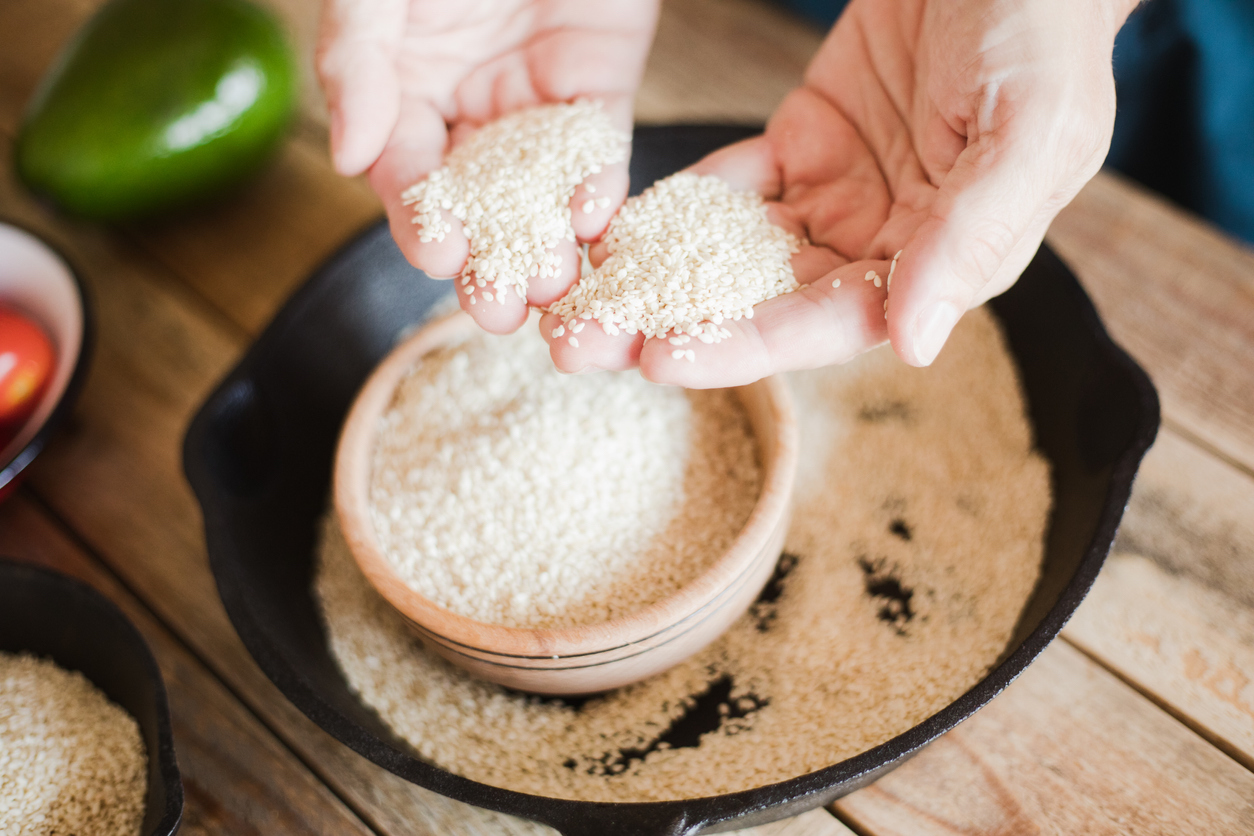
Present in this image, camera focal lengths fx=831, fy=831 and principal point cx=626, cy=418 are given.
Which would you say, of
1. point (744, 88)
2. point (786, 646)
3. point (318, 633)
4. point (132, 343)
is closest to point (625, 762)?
point (786, 646)

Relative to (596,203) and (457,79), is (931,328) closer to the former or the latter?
(596,203)

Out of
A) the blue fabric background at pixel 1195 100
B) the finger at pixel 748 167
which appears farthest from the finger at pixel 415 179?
the blue fabric background at pixel 1195 100

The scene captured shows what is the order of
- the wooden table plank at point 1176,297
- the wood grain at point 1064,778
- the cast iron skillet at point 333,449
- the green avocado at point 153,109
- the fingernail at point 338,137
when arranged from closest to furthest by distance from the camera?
the cast iron skillet at point 333,449, the wood grain at point 1064,778, the fingernail at point 338,137, the wooden table plank at point 1176,297, the green avocado at point 153,109

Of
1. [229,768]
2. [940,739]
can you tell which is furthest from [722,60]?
[229,768]

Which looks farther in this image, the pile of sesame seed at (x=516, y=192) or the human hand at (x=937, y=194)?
the pile of sesame seed at (x=516, y=192)

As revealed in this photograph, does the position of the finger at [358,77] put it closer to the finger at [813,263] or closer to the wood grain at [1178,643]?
the finger at [813,263]
